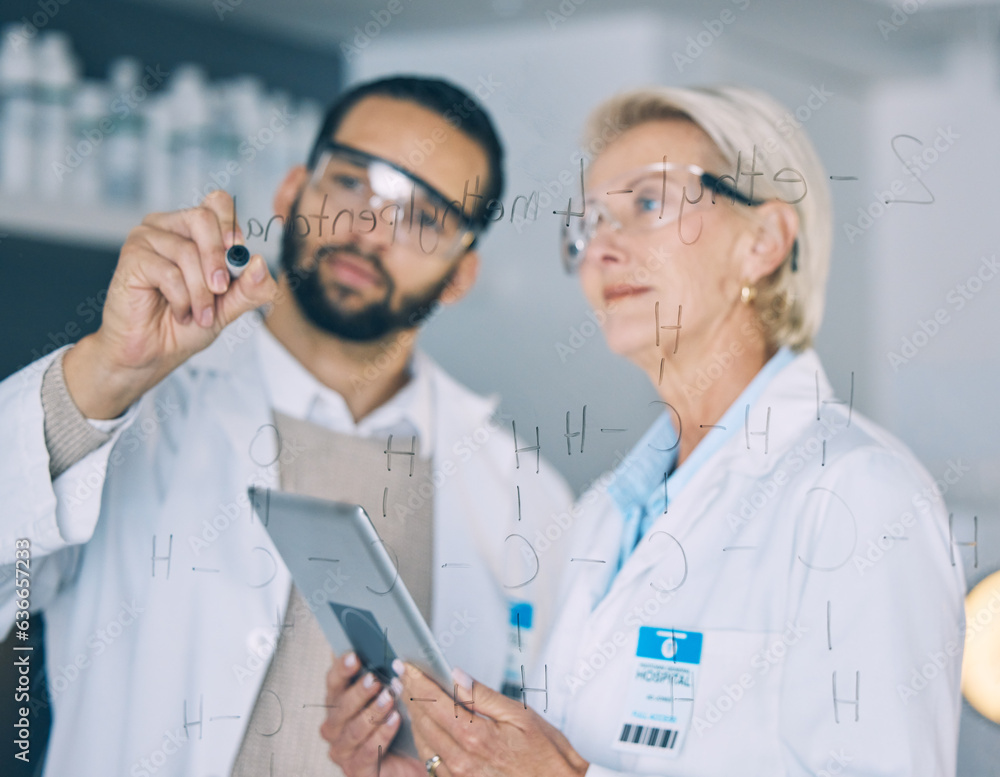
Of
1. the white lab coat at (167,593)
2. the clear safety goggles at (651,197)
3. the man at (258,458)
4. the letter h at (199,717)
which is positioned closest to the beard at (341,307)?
the man at (258,458)

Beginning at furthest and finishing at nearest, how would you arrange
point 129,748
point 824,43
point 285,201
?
point 824,43, point 285,201, point 129,748

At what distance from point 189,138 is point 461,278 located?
587 mm

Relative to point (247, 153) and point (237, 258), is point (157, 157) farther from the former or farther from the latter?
point (237, 258)

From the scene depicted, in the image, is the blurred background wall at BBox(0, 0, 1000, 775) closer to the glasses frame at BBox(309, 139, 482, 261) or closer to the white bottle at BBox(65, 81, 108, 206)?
the white bottle at BBox(65, 81, 108, 206)

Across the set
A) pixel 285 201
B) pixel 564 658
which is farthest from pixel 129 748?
pixel 285 201

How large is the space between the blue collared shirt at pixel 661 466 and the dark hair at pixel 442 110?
0.34 m

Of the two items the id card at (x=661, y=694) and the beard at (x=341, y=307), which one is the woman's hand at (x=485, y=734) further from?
the beard at (x=341, y=307)

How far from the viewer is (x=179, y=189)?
1.43m

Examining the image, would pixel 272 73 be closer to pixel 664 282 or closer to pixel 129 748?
pixel 664 282

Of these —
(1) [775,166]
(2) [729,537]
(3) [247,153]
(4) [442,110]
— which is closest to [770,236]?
(1) [775,166]

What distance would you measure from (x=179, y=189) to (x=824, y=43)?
1.03 metres

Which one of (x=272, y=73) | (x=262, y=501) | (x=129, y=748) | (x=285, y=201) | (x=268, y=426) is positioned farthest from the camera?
(x=272, y=73)

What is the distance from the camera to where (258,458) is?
3.39 feet

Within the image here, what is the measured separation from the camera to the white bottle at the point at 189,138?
1.44 m
